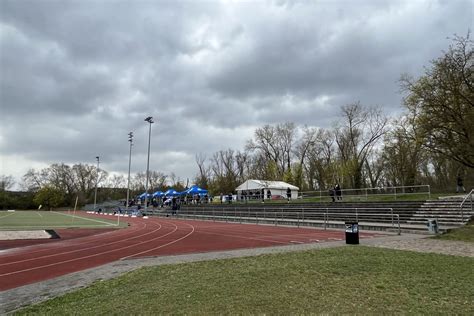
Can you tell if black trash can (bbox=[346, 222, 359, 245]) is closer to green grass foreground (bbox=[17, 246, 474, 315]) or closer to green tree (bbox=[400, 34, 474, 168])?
green grass foreground (bbox=[17, 246, 474, 315])

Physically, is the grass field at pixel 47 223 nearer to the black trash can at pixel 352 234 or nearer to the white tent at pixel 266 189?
the black trash can at pixel 352 234

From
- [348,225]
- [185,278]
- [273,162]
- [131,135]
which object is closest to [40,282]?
[185,278]

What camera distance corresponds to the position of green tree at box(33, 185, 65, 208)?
3866 inches

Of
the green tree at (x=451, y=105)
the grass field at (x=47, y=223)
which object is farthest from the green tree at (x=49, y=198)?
the green tree at (x=451, y=105)

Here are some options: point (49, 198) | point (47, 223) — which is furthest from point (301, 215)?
point (49, 198)

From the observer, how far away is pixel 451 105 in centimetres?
2305

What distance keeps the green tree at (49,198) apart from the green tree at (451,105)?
99696 mm

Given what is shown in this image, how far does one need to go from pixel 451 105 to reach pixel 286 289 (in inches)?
851

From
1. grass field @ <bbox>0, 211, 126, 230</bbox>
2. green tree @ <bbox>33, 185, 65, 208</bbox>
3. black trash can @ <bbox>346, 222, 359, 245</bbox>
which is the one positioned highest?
green tree @ <bbox>33, 185, 65, 208</bbox>

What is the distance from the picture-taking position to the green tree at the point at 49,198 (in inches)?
3866

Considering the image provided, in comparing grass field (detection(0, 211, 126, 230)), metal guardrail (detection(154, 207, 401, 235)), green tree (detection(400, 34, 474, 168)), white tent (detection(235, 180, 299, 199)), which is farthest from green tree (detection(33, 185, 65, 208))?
green tree (detection(400, 34, 474, 168))

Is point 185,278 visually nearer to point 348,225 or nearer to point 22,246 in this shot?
point 348,225

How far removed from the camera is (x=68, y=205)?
106 metres

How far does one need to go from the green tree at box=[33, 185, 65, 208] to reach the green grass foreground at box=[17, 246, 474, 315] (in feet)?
337
